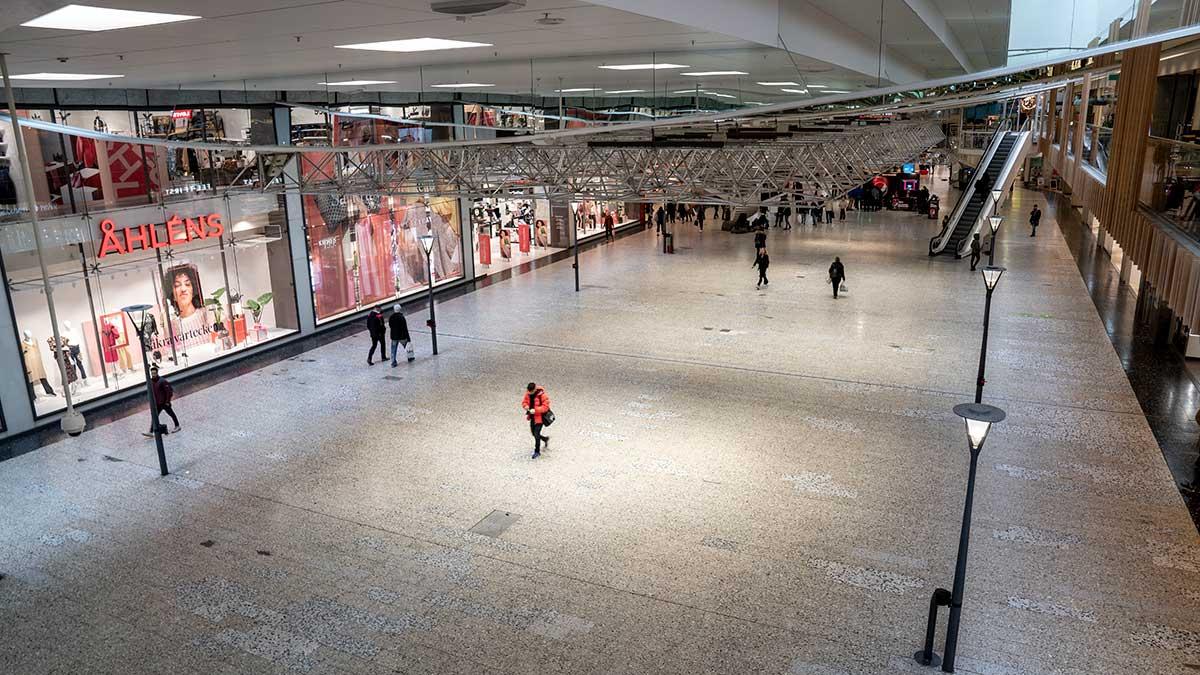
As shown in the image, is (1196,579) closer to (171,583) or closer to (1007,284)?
(171,583)

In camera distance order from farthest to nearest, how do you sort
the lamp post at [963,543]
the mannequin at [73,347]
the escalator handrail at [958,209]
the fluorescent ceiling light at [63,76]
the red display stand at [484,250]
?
the red display stand at [484,250], the escalator handrail at [958,209], the mannequin at [73,347], the fluorescent ceiling light at [63,76], the lamp post at [963,543]

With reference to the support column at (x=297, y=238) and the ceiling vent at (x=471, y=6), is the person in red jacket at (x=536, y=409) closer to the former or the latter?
the ceiling vent at (x=471, y=6)

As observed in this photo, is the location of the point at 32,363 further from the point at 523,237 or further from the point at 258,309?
the point at 523,237

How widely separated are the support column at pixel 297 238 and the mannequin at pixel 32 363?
230 inches

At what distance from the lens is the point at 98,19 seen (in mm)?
5137

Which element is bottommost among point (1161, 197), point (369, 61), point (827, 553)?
point (827, 553)

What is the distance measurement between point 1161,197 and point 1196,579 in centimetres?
563

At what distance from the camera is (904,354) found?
16078 millimetres

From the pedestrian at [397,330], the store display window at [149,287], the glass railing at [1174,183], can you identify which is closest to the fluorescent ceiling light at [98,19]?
the store display window at [149,287]

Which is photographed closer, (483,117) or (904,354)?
(904,354)

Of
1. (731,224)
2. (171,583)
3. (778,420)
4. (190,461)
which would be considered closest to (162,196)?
(190,461)

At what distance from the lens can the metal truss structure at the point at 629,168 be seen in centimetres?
1506

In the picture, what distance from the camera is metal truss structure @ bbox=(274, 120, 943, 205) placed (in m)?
15.1

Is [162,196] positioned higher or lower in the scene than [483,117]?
lower
